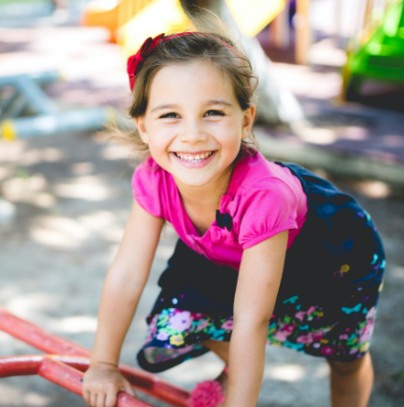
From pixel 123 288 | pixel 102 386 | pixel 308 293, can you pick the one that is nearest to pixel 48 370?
pixel 102 386

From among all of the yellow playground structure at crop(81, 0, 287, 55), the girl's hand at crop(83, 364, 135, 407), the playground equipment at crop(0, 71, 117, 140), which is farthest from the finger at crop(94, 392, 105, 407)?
the yellow playground structure at crop(81, 0, 287, 55)

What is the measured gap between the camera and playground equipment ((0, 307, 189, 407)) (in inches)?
53.4

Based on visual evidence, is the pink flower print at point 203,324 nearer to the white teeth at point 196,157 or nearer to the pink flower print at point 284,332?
the pink flower print at point 284,332

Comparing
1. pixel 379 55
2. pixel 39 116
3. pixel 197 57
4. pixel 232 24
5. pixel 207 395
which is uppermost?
pixel 379 55

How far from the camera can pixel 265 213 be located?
4.34 feet

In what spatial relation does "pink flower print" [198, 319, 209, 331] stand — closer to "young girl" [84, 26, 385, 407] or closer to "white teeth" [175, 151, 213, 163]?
"young girl" [84, 26, 385, 407]

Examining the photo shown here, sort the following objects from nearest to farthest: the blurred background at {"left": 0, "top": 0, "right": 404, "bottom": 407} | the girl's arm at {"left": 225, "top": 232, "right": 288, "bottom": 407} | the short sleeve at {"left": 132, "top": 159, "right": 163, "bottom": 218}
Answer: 1. the girl's arm at {"left": 225, "top": 232, "right": 288, "bottom": 407}
2. the short sleeve at {"left": 132, "top": 159, "right": 163, "bottom": 218}
3. the blurred background at {"left": 0, "top": 0, "right": 404, "bottom": 407}

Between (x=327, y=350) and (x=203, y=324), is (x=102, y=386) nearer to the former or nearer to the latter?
(x=203, y=324)

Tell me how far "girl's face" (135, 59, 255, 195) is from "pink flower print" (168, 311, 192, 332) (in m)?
0.37

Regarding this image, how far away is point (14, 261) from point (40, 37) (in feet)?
19.7

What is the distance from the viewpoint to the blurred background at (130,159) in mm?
2311

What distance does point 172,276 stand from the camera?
164 centimetres

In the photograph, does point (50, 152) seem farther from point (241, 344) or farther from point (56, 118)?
point (241, 344)

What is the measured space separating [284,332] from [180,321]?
279mm
